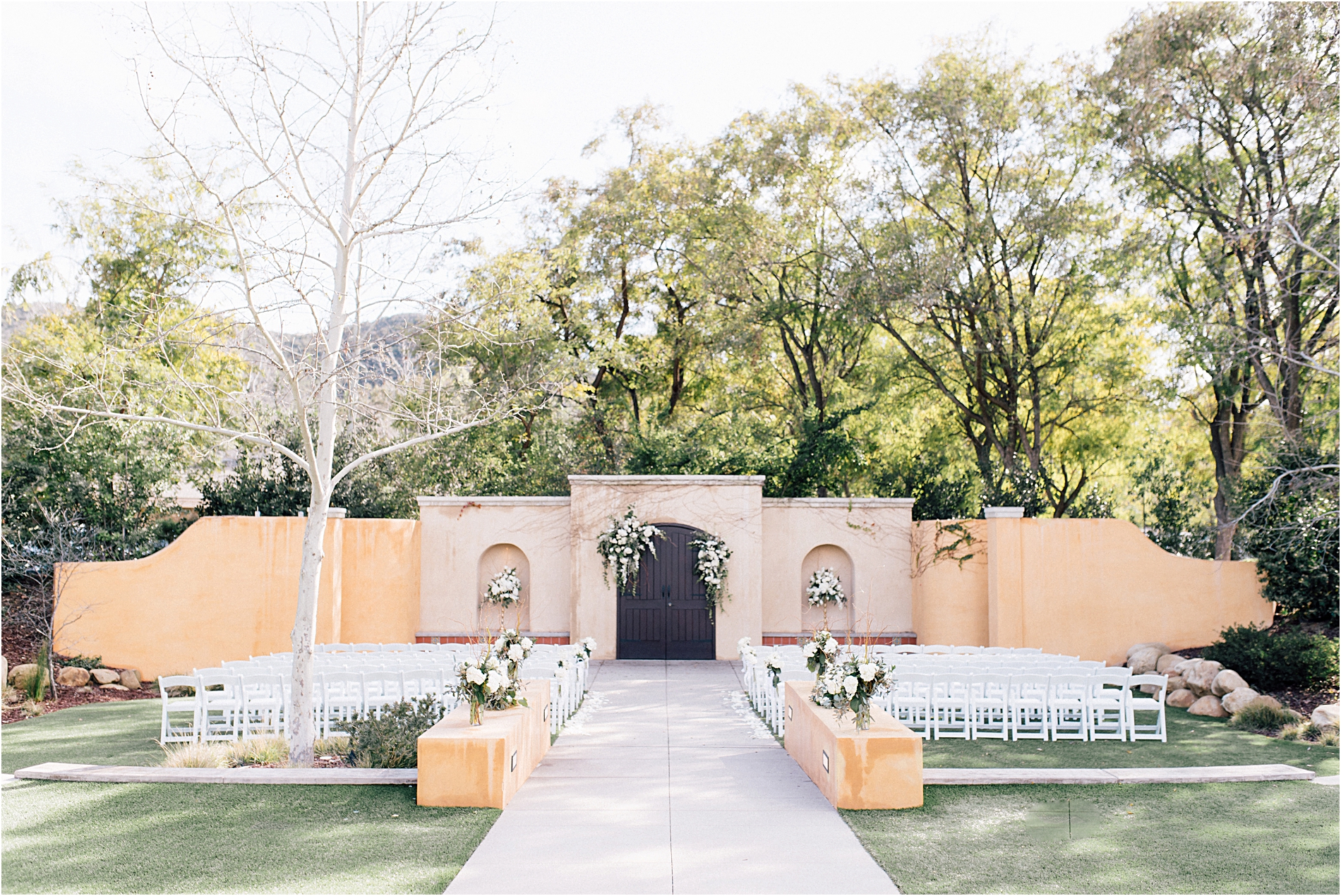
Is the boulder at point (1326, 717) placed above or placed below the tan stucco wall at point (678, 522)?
below

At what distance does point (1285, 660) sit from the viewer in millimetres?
13148

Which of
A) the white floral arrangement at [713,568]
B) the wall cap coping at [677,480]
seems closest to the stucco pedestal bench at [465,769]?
the white floral arrangement at [713,568]

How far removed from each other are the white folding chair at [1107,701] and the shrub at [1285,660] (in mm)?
3962

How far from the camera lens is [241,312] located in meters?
9.48

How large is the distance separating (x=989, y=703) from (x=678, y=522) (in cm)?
837

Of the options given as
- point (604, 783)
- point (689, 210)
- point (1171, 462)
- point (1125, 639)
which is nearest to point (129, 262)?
point (689, 210)

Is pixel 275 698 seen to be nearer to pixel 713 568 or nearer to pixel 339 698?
pixel 339 698

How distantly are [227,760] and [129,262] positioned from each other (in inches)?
726

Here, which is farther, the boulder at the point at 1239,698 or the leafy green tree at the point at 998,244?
the leafy green tree at the point at 998,244

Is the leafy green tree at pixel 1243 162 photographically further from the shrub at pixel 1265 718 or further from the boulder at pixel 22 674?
the boulder at pixel 22 674

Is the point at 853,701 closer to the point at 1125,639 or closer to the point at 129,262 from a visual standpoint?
the point at 1125,639

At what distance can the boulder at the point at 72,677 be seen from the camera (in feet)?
46.8

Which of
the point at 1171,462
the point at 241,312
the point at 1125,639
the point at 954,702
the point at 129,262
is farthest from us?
the point at 1171,462

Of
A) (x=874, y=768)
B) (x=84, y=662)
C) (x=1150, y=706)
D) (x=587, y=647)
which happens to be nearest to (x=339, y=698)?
(x=587, y=647)
